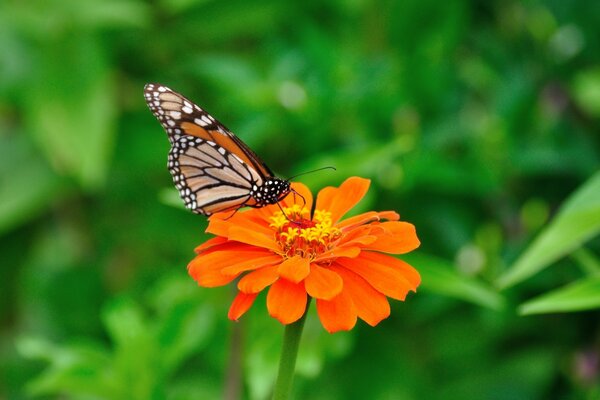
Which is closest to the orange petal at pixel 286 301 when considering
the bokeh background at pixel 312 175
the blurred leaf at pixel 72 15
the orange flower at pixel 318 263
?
the orange flower at pixel 318 263

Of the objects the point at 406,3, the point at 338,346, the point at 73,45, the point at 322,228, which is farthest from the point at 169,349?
the point at 73,45

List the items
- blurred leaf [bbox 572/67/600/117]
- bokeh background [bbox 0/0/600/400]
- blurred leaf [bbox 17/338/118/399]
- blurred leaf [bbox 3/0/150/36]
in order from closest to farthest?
blurred leaf [bbox 17/338/118/399], bokeh background [bbox 0/0/600/400], blurred leaf [bbox 572/67/600/117], blurred leaf [bbox 3/0/150/36]

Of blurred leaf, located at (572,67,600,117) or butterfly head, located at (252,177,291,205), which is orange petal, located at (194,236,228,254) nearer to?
butterfly head, located at (252,177,291,205)

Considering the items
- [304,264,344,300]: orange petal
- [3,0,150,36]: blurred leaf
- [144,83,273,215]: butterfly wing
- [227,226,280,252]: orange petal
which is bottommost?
[304,264,344,300]: orange petal

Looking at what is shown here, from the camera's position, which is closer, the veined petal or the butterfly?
the veined petal

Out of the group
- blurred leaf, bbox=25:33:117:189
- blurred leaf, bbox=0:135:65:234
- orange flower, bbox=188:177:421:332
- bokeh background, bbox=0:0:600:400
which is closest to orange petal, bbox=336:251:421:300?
orange flower, bbox=188:177:421:332

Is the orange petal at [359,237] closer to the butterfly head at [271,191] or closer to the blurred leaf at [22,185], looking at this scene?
the butterfly head at [271,191]

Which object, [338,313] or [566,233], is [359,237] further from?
[566,233]
